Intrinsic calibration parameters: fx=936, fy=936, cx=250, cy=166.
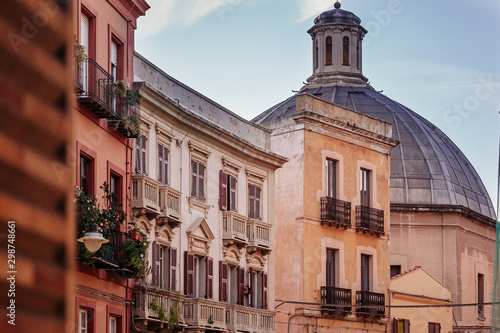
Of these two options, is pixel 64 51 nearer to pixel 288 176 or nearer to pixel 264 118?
pixel 288 176

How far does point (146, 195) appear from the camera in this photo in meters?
25.6

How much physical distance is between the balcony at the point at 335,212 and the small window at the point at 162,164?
38.9 feet

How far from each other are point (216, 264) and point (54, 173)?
29.8 metres

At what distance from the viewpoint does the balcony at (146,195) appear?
82.6 feet

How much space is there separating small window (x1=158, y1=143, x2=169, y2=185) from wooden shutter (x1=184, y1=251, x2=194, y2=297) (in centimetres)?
267

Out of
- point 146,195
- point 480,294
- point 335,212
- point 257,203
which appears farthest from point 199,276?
point 480,294

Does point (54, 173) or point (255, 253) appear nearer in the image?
point (54, 173)

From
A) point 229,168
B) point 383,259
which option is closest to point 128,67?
point 229,168

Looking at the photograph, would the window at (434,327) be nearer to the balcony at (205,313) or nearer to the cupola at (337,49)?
the balcony at (205,313)

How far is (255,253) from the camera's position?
34000 millimetres

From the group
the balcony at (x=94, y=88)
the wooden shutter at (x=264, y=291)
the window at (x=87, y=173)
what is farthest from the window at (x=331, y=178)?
the window at (x=87, y=173)

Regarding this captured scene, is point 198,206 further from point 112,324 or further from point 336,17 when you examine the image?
point 336,17

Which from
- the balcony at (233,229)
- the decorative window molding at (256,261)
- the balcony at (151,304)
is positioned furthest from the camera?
the decorative window molding at (256,261)

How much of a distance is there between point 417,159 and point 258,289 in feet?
80.8
